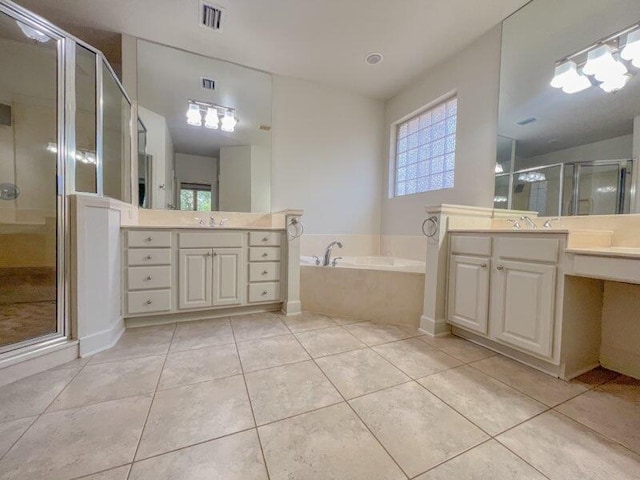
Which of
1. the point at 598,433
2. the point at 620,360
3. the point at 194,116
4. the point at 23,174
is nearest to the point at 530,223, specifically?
the point at 620,360

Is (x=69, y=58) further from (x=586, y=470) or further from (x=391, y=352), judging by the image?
(x=586, y=470)

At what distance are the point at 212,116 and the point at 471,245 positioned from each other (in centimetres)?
290

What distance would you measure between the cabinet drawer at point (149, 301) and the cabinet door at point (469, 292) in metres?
2.36

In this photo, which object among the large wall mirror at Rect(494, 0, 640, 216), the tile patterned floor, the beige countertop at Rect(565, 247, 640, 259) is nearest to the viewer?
the tile patterned floor

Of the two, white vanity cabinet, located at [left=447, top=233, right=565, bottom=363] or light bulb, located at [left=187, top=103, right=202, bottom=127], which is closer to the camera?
white vanity cabinet, located at [left=447, top=233, right=565, bottom=363]

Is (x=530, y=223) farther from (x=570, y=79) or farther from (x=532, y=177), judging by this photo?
(x=570, y=79)

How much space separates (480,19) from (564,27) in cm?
65

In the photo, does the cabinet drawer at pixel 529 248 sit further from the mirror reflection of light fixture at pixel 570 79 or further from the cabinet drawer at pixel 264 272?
the cabinet drawer at pixel 264 272

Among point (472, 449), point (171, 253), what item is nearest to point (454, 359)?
point (472, 449)

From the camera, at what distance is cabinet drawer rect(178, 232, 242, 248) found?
87.9 inches

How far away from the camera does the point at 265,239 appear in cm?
251

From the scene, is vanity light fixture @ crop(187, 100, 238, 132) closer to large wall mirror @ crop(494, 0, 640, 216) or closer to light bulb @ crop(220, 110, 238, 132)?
light bulb @ crop(220, 110, 238, 132)

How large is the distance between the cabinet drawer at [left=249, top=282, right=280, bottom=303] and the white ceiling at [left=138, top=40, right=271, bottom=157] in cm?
160

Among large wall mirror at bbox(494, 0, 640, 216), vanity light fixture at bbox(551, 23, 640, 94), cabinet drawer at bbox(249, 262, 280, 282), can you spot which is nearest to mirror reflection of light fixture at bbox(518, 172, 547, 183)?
large wall mirror at bbox(494, 0, 640, 216)
